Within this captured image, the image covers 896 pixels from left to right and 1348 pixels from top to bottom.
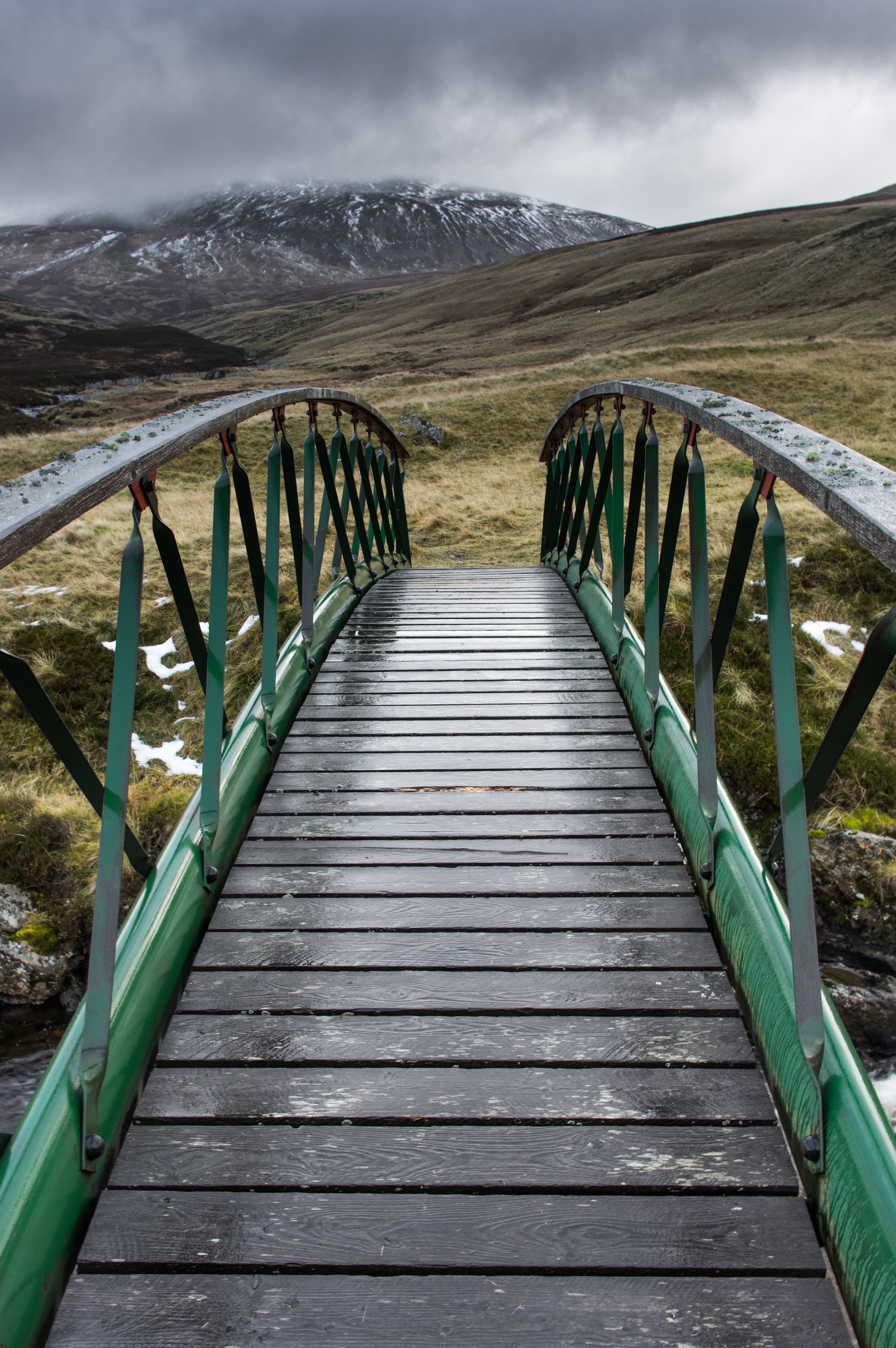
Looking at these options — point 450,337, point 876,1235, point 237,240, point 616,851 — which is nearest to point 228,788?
point 616,851

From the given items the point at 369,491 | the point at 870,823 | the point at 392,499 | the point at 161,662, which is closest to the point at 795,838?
the point at 870,823

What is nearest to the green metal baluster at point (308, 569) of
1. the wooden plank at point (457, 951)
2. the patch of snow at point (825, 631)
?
the wooden plank at point (457, 951)

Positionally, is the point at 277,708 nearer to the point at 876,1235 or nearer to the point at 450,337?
the point at 876,1235

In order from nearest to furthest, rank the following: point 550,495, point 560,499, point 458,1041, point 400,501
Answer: point 458,1041
point 560,499
point 550,495
point 400,501

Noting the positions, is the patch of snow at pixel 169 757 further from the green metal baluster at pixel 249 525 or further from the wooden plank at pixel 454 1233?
the wooden plank at pixel 454 1233

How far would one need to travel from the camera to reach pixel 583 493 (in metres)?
4.95

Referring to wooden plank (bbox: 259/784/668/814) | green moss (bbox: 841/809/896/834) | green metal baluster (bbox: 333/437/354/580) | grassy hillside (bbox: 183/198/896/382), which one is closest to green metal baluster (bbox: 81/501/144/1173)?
wooden plank (bbox: 259/784/668/814)

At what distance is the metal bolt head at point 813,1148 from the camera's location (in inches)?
54.4

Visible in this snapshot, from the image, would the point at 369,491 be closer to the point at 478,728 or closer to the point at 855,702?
the point at 478,728

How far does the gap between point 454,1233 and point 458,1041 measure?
399 millimetres

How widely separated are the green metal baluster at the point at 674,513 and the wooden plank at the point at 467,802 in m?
0.60

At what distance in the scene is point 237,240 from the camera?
167250 mm

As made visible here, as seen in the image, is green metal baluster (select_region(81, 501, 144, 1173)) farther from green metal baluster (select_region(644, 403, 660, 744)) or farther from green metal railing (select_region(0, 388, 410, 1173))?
green metal baluster (select_region(644, 403, 660, 744))

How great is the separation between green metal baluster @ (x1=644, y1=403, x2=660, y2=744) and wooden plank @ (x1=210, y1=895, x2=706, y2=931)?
821 mm
